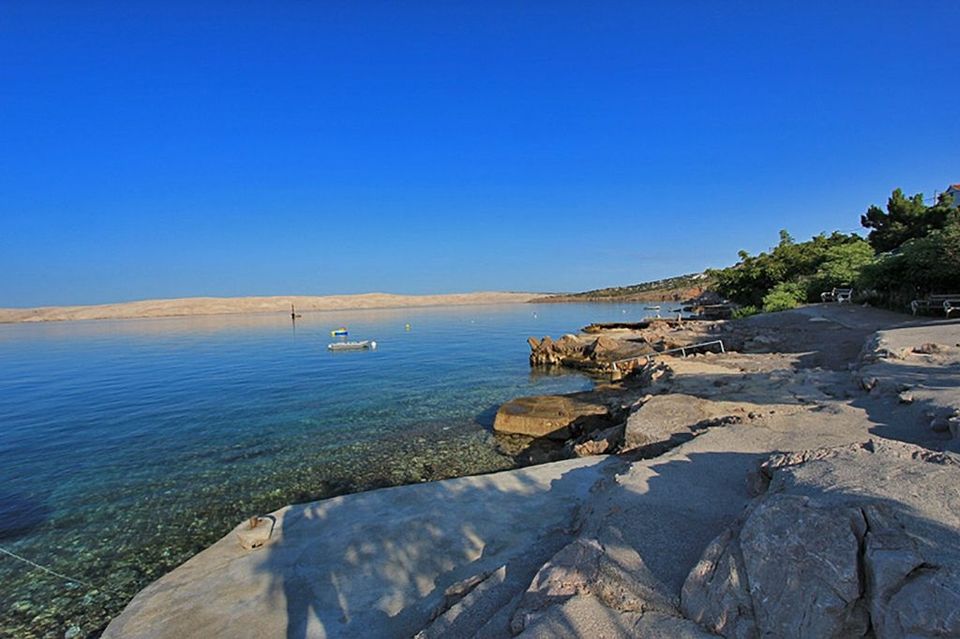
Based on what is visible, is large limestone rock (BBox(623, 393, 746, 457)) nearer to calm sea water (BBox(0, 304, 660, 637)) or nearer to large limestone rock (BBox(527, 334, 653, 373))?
calm sea water (BBox(0, 304, 660, 637))

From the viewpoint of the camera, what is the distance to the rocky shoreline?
2771mm

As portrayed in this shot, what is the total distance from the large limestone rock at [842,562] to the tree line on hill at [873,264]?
23.0 metres

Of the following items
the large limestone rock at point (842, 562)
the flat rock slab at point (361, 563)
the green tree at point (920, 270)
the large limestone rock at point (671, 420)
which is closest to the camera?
the large limestone rock at point (842, 562)

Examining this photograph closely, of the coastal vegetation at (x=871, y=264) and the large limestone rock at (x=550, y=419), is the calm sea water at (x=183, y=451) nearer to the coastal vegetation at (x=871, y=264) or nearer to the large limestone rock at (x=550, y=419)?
the large limestone rock at (x=550, y=419)

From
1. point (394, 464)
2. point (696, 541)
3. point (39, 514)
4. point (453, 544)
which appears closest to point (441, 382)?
point (394, 464)

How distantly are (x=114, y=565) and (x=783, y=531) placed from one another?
9.49 meters

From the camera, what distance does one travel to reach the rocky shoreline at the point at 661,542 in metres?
2.77

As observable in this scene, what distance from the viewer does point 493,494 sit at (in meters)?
7.08

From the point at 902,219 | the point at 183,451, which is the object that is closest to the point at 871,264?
the point at 902,219

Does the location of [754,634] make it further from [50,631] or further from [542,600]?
[50,631]

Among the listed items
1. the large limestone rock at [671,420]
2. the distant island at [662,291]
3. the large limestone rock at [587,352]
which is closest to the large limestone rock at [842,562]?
the large limestone rock at [671,420]

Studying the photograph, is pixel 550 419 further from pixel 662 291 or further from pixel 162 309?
pixel 162 309

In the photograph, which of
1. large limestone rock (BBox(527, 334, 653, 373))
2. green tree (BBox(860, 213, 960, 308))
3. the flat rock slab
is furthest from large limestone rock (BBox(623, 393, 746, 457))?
green tree (BBox(860, 213, 960, 308))

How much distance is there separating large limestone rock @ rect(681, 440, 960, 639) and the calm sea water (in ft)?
25.3
